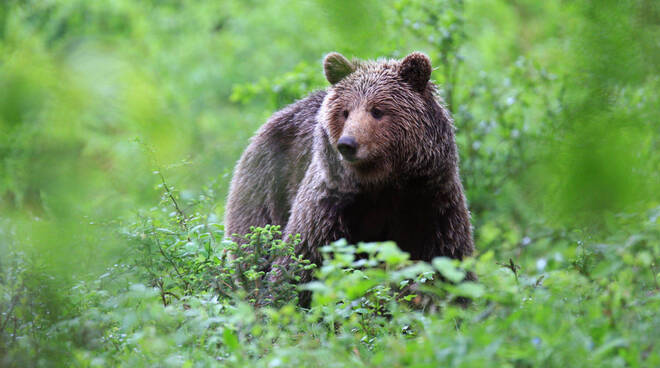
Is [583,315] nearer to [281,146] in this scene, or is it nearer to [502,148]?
[281,146]

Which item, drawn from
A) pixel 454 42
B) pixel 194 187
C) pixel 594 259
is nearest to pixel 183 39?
pixel 194 187

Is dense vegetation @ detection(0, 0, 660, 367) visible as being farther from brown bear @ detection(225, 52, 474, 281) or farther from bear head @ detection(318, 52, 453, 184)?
bear head @ detection(318, 52, 453, 184)

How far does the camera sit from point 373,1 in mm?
2551

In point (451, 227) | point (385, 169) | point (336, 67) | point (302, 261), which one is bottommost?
point (302, 261)

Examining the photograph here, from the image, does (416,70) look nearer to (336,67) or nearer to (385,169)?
(336,67)

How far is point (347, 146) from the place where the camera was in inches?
195

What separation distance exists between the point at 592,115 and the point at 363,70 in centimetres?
339

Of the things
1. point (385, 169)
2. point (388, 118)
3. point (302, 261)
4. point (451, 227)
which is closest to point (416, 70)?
point (388, 118)

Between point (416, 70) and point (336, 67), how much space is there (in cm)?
65

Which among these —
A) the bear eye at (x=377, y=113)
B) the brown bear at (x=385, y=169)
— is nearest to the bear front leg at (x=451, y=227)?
the brown bear at (x=385, y=169)

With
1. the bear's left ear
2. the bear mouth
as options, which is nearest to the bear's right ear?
the bear's left ear

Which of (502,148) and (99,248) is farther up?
(502,148)

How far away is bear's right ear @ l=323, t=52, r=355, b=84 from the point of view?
5.60 meters

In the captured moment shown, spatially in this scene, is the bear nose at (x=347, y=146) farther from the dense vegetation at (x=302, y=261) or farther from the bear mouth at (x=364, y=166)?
the dense vegetation at (x=302, y=261)
